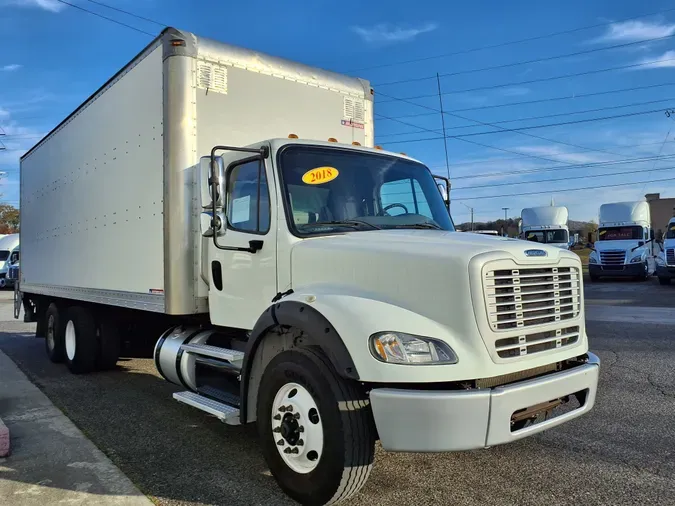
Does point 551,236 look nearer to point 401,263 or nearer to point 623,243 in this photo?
point 623,243

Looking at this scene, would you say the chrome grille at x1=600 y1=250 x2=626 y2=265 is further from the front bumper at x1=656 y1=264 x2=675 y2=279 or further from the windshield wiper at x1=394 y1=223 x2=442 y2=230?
the windshield wiper at x1=394 y1=223 x2=442 y2=230

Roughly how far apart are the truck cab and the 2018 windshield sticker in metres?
21.4

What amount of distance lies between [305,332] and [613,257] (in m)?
24.8

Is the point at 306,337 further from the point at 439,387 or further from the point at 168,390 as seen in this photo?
the point at 168,390

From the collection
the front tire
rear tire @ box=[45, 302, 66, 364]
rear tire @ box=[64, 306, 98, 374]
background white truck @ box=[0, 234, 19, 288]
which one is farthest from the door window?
background white truck @ box=[0, 234, 19, 288]

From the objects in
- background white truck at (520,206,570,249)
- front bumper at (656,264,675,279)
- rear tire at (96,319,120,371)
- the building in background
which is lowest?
rear tire at (96,319,120,371)

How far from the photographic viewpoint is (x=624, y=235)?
25.6 m

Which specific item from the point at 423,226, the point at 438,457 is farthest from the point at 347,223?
the point at 438,457

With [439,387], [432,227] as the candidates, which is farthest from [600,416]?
[439,387]

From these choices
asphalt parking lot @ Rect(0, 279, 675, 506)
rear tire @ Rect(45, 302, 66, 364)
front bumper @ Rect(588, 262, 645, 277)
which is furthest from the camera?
front bumper @ Rect(588, 262, 645, 277)

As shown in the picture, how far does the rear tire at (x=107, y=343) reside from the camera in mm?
7844

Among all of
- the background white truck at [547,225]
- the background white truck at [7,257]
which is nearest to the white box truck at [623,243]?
the background white truck at [547,225]

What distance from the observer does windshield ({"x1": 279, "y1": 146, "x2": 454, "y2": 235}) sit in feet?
14.1

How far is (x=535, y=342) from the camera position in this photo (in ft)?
11.5
